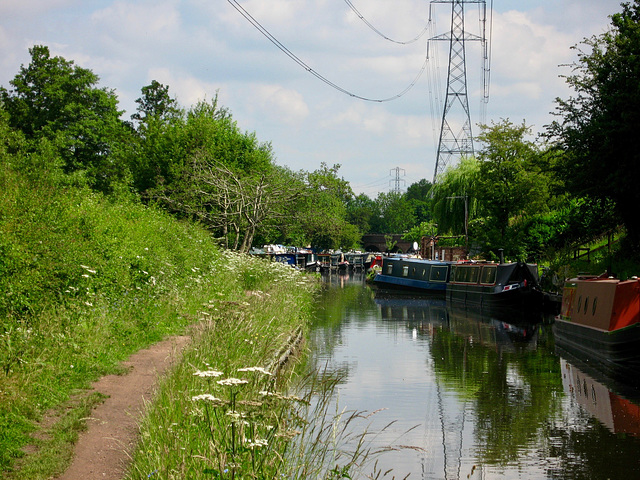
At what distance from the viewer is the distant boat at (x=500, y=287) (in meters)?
32.1

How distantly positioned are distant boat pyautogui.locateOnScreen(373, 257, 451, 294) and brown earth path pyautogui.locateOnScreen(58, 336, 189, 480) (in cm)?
3580

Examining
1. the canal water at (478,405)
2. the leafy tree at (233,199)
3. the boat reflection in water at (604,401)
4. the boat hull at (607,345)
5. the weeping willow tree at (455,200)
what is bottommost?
the canal water at (478,405)

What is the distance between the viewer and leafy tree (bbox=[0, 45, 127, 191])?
46.2 meters

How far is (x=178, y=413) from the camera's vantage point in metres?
7.18

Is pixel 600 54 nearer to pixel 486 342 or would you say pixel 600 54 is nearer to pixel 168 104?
pixel 486 342

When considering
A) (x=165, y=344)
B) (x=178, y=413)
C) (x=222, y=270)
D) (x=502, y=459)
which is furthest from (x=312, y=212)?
(x=178, y=413)

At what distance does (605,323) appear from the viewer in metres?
17.9

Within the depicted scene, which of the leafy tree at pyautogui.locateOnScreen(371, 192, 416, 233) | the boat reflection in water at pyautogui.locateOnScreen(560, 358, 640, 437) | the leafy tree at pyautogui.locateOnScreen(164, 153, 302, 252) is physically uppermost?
the leafy tree at pyautogui.locateOnScreen(371, 192, 416, 233)

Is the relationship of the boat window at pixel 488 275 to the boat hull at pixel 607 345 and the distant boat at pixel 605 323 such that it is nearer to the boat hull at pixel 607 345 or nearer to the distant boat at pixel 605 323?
the distant boat at pixel 605 323

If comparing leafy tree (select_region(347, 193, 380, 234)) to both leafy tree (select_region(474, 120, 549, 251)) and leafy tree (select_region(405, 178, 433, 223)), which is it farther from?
leafy tree (select_region(474, 120, 549, 251))

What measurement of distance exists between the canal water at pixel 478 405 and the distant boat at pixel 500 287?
24.2ft

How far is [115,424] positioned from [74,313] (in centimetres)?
359

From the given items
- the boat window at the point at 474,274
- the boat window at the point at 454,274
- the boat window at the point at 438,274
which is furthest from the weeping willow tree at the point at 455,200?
the boat window at the point at 474,274

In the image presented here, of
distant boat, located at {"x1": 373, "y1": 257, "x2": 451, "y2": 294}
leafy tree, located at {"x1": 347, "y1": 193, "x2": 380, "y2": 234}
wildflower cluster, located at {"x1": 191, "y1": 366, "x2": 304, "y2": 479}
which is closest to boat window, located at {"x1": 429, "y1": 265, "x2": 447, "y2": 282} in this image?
distant boat, located at {"x1": 373, "y1": 257, "x2": 451, "y2": 294}
